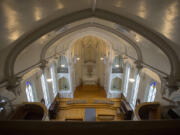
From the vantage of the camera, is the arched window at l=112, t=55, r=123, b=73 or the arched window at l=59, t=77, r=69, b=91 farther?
the arched window at l=59, t=77, r=69, b=91

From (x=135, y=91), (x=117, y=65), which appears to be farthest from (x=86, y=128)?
(x=117, y=65)

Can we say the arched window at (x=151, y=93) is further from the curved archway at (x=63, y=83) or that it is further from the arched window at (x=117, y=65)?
the curved archway at (x=63, y=83)

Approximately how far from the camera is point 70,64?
12680mm

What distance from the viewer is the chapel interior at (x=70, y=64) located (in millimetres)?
1531

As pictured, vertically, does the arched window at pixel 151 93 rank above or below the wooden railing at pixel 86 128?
below

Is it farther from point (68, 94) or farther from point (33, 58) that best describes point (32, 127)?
point (68, 94)

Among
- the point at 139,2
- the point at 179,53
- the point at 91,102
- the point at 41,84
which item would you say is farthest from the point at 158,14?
→ the point at 91,102

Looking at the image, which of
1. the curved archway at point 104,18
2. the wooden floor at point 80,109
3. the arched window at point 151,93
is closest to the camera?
the curved archway at point 104,18

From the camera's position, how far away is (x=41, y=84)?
833 cm

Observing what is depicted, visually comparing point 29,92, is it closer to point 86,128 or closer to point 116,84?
point 86,128

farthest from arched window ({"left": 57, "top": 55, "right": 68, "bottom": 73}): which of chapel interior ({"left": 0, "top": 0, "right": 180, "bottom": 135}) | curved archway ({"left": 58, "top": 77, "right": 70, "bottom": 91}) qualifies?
curved archway ({"left": 58, "top": 77, "right": 70, "bottom": 91})

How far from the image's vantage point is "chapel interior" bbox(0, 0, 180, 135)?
1531mm

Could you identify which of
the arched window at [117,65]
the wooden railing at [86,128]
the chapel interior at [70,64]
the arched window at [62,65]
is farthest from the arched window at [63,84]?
the wooden railing at [86,128]

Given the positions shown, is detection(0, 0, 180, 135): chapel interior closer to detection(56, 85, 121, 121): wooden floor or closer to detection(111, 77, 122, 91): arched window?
detection(56, 85, 121, 121): wooden floor
